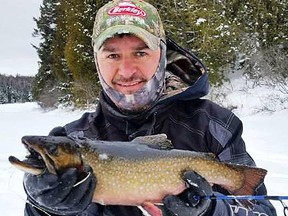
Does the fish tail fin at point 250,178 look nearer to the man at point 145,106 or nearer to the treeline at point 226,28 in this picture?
the man at point 145,106

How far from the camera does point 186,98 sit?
261cm

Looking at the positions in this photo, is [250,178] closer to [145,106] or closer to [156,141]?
[156,141]

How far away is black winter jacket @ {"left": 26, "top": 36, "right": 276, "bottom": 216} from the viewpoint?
2.49 m

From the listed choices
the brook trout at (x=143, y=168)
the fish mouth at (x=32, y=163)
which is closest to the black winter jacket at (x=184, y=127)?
the brook trout at (x=143, y=168)

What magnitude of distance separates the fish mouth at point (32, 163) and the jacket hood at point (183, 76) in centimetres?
84

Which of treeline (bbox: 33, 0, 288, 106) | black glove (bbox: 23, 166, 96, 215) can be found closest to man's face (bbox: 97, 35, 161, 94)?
black glove (bbox: 23, 166, 96, 215)

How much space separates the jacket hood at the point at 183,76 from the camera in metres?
2.60

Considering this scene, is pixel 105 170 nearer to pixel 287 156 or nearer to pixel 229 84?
pixel 287 156

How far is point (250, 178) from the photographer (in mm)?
2379

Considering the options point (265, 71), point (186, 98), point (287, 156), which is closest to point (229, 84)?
point (265, 71)

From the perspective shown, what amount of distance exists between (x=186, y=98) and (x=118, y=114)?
1.32ft

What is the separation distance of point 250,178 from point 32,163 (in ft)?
3.67

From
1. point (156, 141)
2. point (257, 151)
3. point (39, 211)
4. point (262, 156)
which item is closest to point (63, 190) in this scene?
point (39, 211)

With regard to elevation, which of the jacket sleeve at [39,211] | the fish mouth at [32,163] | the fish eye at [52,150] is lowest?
the jacket sleeve at [39,211]
